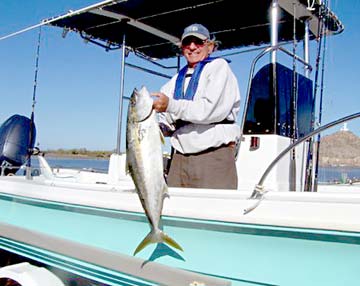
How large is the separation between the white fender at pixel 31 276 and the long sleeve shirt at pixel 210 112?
1.48 meters

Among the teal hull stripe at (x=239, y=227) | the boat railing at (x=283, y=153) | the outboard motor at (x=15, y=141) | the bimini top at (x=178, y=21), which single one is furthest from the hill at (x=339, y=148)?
the outboard motor at (x=15, y=141)

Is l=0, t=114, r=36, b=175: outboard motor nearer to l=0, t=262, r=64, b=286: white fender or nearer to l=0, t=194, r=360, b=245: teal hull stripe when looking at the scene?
l=0, t=262, r=64, b=286: white fender

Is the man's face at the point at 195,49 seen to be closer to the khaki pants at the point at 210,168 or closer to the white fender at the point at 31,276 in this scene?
the khaki pants at the point at 210,168

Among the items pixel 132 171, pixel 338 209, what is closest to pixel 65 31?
pixel 132 171

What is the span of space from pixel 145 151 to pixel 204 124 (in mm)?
→ 887

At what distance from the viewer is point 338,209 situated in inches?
82.4

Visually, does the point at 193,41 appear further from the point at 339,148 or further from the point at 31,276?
the point at 339,148

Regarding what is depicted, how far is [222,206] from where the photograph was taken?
2430 millimetres

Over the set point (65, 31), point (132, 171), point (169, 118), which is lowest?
Answer: point (132, 171)

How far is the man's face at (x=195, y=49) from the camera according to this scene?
286 centimetres

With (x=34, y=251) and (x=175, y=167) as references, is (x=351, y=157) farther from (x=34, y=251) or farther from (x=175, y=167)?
(x=34, y=251)

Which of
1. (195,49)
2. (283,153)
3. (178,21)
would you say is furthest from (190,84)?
(178,21)

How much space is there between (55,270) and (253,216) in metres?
1.91

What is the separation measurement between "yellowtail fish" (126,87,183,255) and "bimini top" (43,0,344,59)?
2.41 metres
